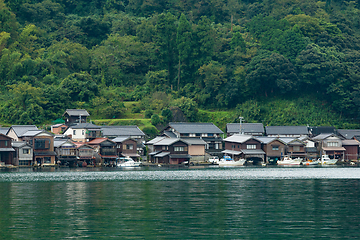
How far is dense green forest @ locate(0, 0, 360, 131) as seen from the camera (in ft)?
244

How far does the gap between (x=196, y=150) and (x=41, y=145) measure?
19.8m

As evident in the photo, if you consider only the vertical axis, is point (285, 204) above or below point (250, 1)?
below

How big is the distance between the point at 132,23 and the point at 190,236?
7492 centimetres

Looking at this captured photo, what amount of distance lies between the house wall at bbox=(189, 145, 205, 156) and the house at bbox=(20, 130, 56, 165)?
1752 centimetres

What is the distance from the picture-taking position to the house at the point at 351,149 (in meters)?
69.3

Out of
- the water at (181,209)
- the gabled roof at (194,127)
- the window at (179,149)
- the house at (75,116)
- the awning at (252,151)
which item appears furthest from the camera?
the house at (75,116)

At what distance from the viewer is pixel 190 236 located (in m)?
18.9

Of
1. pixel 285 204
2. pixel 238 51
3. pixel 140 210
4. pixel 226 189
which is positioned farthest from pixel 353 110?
pixel 140 210

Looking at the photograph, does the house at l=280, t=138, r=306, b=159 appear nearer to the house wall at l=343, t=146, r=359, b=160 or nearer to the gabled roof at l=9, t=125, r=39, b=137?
the house wall at l=343, t=146, r=359, b=160

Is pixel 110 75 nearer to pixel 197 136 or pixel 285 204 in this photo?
pixel 197 136

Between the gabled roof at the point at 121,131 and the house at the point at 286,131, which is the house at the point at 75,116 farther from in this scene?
the house at the point at 286,131

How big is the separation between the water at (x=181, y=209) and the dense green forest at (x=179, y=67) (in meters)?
33.9

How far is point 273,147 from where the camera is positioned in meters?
66.6

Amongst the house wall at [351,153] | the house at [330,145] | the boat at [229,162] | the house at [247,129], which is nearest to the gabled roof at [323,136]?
the house at [330,145]
